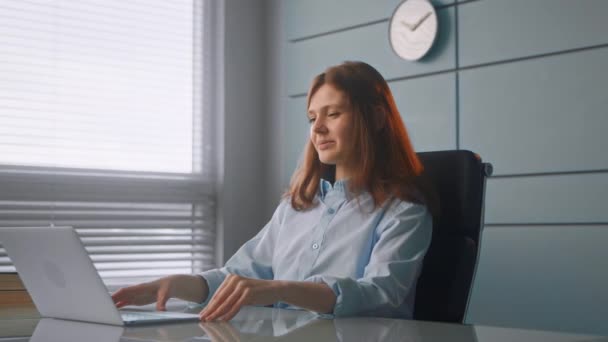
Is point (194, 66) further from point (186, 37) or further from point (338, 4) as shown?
point (338, 4)

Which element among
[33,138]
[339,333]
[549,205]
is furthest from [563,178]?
[33,138]

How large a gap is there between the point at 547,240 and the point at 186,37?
1.98 metres

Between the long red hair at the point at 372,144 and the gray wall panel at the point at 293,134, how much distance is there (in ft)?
5.38

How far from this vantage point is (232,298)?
1.44 metres

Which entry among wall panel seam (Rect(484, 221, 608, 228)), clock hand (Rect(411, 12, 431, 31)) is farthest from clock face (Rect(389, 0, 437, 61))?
wall panel seam (Rect(484, 221, 608, 228))

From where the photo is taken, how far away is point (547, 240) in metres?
2.86

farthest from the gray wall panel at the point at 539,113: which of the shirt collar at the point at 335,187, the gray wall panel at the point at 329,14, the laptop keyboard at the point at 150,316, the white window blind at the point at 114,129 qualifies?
the laptop keyboard at the point at 150,316

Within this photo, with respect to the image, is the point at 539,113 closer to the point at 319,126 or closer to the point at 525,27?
the point at 525,27

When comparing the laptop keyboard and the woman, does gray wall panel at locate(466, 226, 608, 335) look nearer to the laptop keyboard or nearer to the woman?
the woman

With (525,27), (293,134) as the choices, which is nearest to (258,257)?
(525,27)

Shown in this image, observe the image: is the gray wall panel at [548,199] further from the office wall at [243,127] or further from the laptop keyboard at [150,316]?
the laptop keyboard at [150,316]

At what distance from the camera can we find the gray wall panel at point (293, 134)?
12.5ft

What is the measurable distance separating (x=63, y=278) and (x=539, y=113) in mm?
2004

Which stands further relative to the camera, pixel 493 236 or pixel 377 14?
pixel 377 14
